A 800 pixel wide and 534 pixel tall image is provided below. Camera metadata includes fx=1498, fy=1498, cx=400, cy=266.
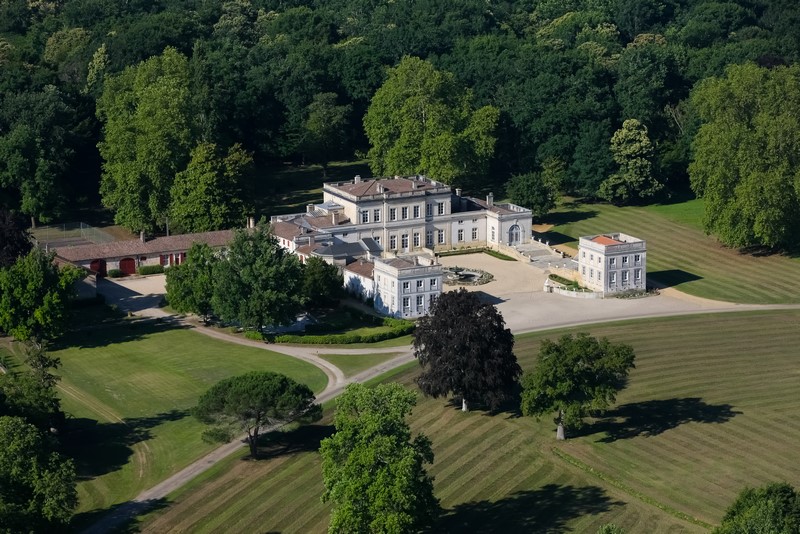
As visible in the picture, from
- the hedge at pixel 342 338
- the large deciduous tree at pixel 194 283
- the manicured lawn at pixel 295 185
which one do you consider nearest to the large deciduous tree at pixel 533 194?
the manicured lawn at pixel 295 185

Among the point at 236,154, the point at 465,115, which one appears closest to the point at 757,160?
the point at 465,115

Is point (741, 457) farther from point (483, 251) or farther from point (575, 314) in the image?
point (483, 251)

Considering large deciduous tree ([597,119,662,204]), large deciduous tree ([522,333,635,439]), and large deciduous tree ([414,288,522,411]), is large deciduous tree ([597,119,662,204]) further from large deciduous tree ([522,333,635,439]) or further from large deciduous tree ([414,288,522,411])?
large deciduous tree ([522,333,635,439])

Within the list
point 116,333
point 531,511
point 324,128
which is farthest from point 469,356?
point 324,128

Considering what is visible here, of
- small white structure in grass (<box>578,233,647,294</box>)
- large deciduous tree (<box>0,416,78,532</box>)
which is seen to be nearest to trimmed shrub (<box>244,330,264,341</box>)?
small white structure in grass (<box>578,233,647,294</box>)

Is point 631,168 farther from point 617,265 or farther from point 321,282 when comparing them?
point 321,282
